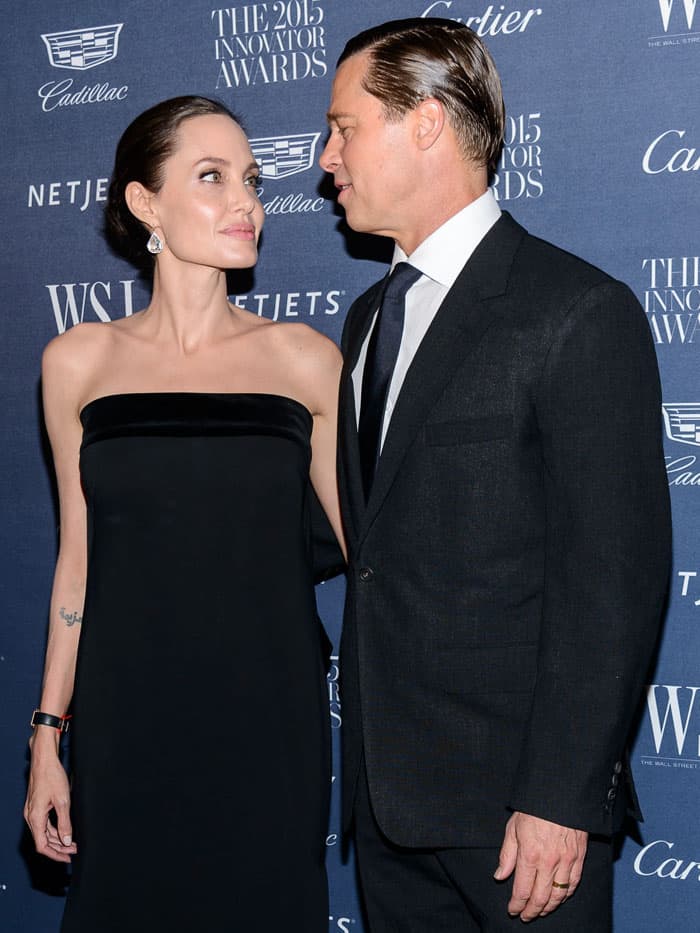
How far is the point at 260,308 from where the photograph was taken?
311 centimetres

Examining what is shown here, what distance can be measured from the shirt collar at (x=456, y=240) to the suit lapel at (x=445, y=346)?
0.06 meters

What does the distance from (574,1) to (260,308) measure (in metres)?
1.11

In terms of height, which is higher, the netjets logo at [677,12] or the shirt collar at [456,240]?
the netjets logo at [677,12]

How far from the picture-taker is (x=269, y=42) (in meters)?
3.03

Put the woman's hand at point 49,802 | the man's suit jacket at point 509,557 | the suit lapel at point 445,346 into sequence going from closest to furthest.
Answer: the man's suit jacket at point 509,557 < the suit lapel at point 445,346 < the woman's hand at point 49,802

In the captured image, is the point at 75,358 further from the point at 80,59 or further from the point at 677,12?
the point at 677,12

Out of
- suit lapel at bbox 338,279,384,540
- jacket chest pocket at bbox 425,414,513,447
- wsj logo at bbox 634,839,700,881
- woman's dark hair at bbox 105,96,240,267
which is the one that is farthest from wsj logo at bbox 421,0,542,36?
wsj logo at bbox 634,839,700,881

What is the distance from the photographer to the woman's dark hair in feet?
8.21

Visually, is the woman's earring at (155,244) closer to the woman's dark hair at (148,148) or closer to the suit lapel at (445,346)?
the woman's dark hair at (148,148)

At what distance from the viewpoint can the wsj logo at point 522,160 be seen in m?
2.79

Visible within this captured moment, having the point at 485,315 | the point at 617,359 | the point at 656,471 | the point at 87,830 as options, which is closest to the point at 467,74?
the point at 485,315

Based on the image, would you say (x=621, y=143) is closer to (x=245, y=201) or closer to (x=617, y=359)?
(x=245, y=201)

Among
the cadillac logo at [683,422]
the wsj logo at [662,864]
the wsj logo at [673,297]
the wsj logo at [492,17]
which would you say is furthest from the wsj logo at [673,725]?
the wsj logo at [492,17]

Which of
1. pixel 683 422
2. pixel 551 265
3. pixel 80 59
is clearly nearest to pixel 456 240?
pixel 551 265
